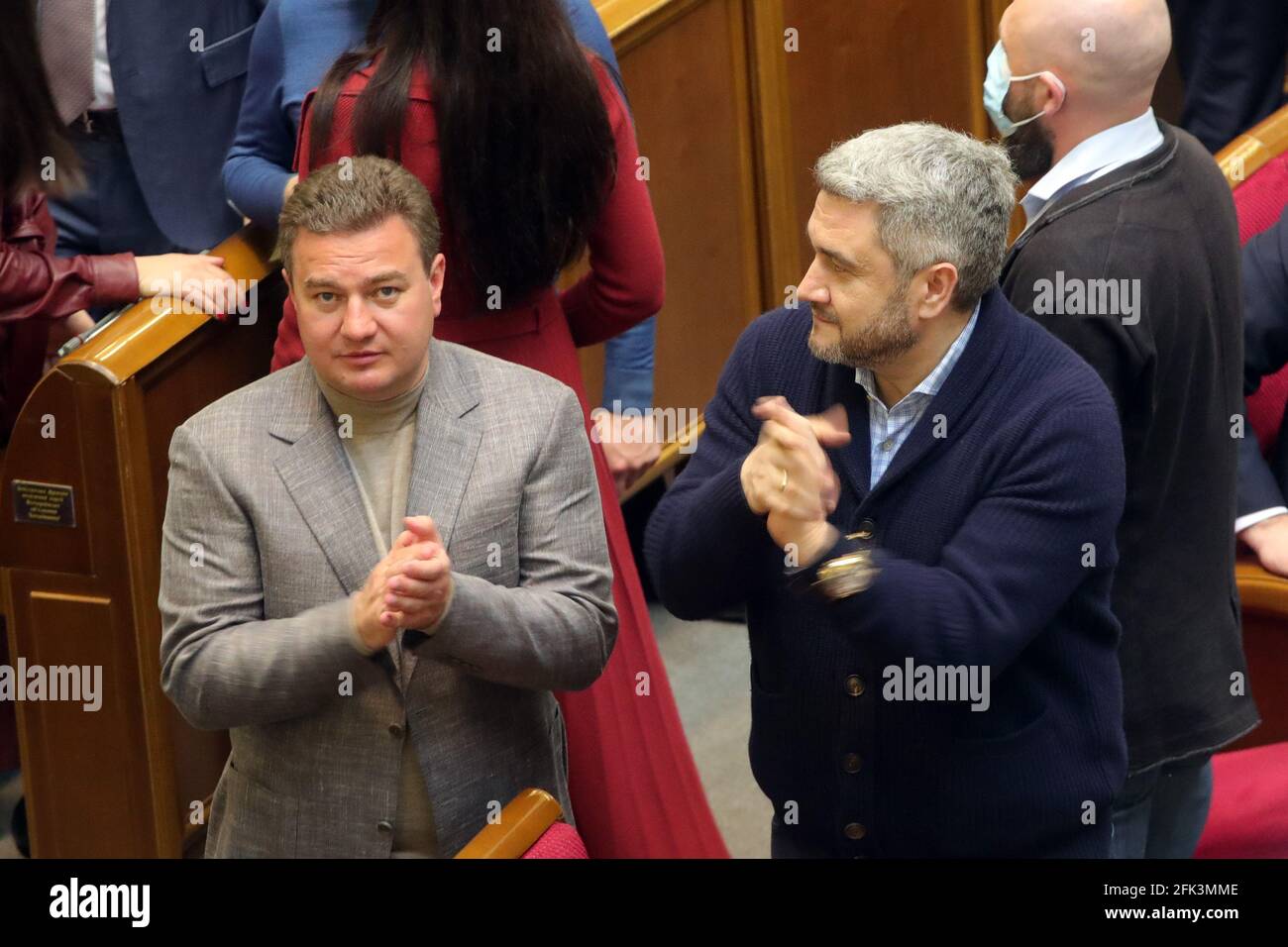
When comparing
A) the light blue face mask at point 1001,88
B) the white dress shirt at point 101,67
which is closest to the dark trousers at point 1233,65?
the light blue face mask at point 1001,88

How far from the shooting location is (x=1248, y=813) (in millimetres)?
2865

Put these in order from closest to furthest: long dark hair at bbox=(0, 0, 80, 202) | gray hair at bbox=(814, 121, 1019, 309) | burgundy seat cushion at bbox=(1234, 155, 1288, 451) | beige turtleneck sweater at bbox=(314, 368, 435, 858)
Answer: gray hair at bbox=(814, 121, 1019, 309) → beige turtleneck sweater at bbox=(314, 368, 435, 858) → long dark hair at bbox=(0, 0, 80, 202) → burgundy seat cushion at bbox=(1234, 155, 1288, 451)

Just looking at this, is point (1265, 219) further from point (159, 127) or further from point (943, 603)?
point (159, 127)

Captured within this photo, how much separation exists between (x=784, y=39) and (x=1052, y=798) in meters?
2.18

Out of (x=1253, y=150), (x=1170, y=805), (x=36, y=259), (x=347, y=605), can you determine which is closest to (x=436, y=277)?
(x=347, y=605)

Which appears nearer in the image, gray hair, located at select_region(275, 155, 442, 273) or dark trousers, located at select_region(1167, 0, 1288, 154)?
gray hair, located at select_region(275, 155, 442, 273)

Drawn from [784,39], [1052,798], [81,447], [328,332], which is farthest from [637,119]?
[1052,798]

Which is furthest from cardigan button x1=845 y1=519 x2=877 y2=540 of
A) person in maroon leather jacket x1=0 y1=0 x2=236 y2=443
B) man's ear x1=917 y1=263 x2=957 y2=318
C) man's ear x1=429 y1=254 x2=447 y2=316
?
person in maroon leather jacket x1=0 y1=0 x2=236 y2=443

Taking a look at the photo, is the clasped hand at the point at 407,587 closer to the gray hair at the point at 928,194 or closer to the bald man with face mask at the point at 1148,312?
the gray hair at the point at 928,194

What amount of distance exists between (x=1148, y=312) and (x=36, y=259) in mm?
1569

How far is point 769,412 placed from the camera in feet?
6.40

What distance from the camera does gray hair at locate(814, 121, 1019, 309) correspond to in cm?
205

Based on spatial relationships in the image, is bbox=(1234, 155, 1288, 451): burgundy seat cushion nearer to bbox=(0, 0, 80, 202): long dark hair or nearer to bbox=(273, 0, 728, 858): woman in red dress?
bbox=(273, 0, 728, 858): woman in red dress

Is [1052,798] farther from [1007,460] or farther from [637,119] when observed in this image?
[637,119]
